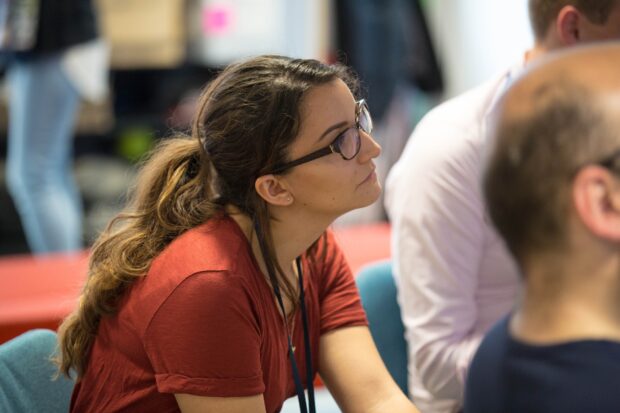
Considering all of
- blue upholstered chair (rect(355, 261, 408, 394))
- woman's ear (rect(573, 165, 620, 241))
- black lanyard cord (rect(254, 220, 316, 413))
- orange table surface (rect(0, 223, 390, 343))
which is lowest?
orange table surface (rect(0, 223, 390, 343))

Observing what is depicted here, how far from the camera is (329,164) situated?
4.96ft

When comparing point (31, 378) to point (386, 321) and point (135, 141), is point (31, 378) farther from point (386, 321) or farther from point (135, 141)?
point (135, 141)

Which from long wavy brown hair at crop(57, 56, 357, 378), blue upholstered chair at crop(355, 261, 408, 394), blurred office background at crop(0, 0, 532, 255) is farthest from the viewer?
blurred office background at crop(0, 0, 532, 255)

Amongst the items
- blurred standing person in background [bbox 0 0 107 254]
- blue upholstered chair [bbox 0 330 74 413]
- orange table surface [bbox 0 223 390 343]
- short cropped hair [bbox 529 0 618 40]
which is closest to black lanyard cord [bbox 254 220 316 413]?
blue upholstered chair [bbox 0 330 74 413]

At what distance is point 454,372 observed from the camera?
1710mm

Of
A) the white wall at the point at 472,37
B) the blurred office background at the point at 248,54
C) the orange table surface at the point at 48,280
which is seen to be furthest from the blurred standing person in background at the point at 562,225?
the white wall at the point at 472,37

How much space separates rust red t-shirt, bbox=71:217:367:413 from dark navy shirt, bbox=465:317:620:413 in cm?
49

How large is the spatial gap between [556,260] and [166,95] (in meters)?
4.24

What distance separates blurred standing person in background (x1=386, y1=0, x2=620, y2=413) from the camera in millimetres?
1691

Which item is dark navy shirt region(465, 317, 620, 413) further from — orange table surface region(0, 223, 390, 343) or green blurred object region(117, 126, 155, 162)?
green blurred object region(117, 126, 155, 162)

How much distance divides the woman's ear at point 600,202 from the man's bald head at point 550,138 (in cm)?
1

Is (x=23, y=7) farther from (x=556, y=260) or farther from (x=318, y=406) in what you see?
(x=556, y=260)

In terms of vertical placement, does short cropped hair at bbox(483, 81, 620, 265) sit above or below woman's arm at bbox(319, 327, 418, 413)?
above

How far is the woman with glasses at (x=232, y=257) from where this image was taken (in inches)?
54.4
